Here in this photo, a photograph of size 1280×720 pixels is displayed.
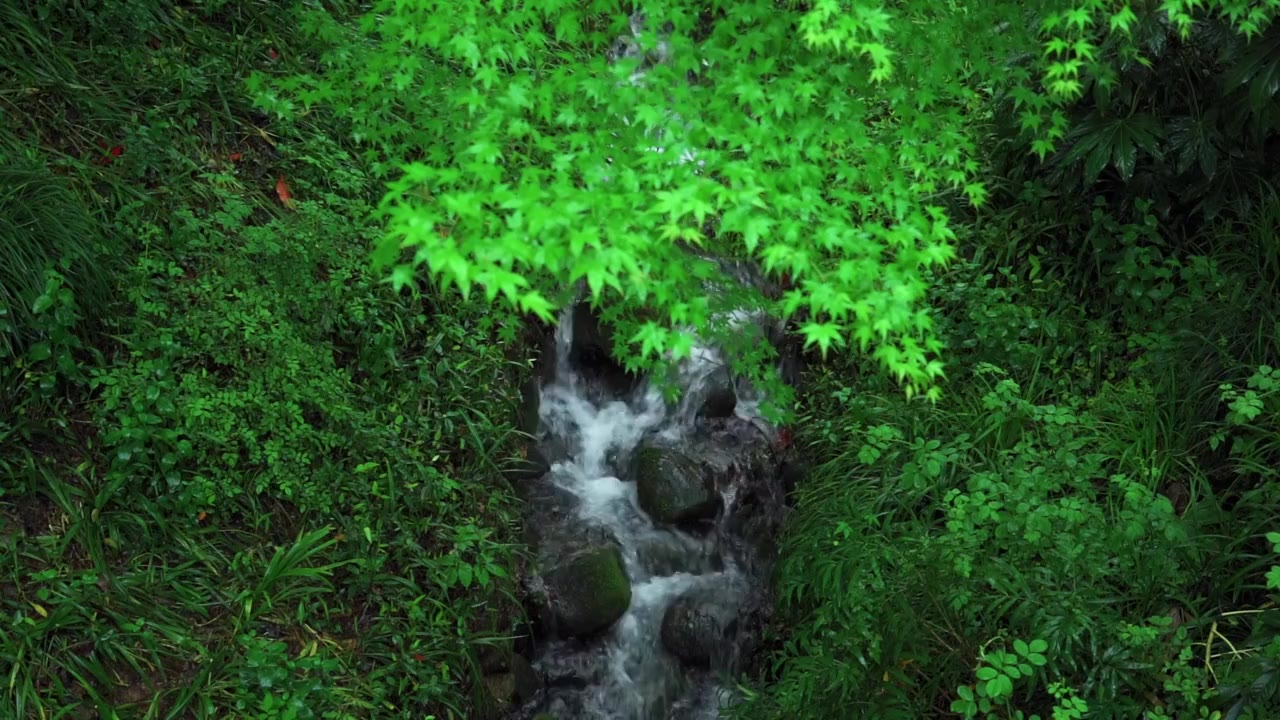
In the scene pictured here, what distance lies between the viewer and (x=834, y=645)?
14.2 ft

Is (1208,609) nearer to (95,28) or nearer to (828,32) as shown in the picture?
(828,32)

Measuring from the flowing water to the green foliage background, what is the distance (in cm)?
48

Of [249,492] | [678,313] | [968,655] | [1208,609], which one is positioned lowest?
[249,492]

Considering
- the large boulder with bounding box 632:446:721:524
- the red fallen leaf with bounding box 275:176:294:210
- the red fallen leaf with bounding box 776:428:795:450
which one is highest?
the red fallen leaf with bounding box 275:176:294:210

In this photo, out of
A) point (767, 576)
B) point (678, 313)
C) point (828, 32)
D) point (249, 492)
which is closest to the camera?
point (828, 32)

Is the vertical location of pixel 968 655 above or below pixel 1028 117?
below

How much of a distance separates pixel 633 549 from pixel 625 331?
7.95 ft

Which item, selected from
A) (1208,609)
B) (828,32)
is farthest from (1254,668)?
(828,32)

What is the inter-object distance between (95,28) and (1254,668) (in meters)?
6.07

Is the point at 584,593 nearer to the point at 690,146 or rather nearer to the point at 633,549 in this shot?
the point at 633,549

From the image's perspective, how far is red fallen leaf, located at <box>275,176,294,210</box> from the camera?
203 inches

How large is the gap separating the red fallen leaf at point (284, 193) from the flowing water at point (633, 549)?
1944mm

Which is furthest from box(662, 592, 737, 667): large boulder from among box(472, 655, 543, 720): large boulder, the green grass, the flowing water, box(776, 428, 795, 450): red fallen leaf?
box(776, 428, 795, 450): red fallen leaf

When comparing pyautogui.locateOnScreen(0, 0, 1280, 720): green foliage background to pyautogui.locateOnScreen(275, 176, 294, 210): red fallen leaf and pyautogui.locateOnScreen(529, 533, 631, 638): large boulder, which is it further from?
pyautogui.locateOnScreen(529, 533, 631, 638): large boulder
